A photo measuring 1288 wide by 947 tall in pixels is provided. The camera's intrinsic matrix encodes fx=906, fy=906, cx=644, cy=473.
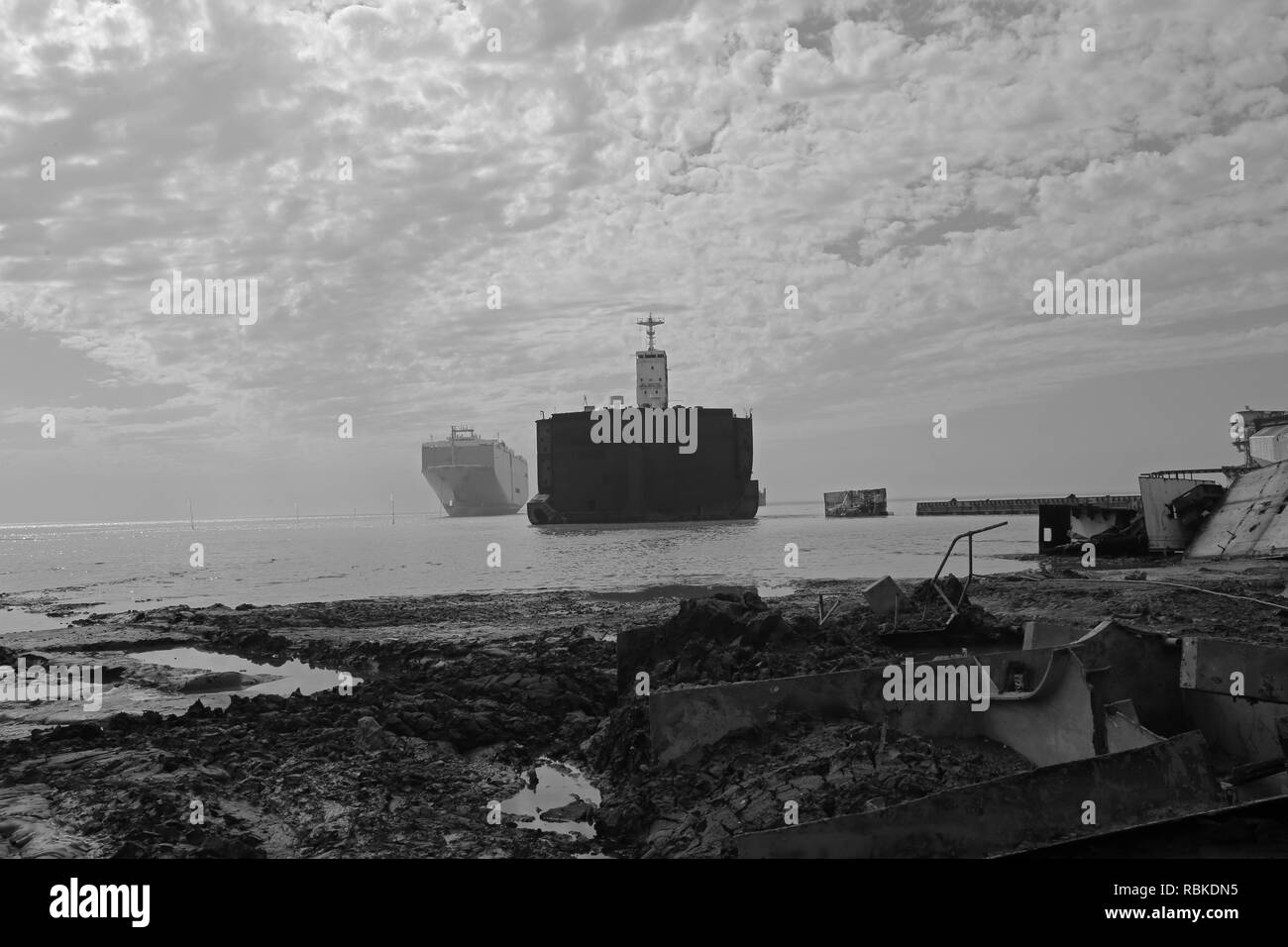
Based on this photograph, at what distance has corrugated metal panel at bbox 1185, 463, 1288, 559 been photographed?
18.2 meters

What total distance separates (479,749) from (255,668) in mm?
5692

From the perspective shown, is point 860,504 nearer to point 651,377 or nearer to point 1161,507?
point 651,377

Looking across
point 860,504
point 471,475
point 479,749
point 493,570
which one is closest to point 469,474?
point 471,475

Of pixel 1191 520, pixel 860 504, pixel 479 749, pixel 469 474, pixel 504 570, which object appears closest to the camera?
pixel 479 749

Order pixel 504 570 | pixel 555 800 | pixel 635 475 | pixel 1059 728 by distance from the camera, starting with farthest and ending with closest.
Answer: pixel 635 475, pixel 504 570, pixel 555 800, pixel 1059 728

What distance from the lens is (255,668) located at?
10961 millimetres

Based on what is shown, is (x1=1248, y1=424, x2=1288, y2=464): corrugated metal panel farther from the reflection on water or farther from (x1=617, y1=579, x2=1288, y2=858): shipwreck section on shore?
(x1=617, y1=579, x2=1288, y2=858): shipwreck section on shore

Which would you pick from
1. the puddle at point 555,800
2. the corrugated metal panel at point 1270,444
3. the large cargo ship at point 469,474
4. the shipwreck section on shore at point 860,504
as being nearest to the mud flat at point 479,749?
the puddle at point 555,800

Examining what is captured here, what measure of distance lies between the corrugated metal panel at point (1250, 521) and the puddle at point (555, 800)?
17.3m

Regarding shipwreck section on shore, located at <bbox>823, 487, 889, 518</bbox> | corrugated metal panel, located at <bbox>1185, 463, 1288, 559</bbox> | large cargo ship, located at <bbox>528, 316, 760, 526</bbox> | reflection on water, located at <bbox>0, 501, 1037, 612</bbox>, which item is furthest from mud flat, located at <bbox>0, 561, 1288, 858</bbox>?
shipwreck section on shore, located at <bbox>823, 487, 889, 518</bbox>

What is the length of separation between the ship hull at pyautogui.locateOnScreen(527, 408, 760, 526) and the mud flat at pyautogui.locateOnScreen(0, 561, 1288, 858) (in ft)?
144
